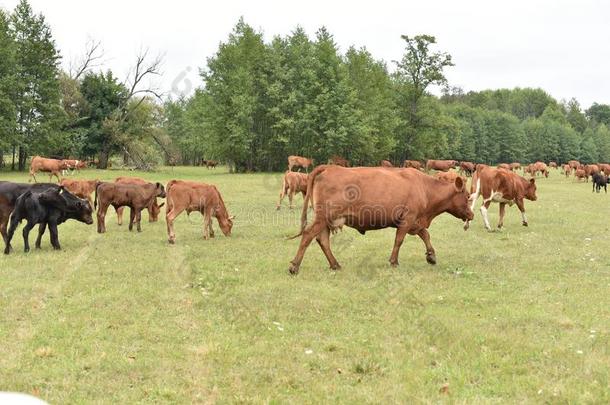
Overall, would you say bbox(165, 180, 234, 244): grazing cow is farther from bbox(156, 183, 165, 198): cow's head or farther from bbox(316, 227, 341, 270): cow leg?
bbox(316, 227, 341, 270): cow leg

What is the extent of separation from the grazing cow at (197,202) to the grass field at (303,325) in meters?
1.98

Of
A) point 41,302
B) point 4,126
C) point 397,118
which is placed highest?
point 397,118

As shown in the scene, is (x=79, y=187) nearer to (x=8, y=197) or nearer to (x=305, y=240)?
(x=8, y=197)

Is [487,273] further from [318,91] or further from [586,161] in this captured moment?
[586,161]

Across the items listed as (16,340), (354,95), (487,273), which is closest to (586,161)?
(354,95)

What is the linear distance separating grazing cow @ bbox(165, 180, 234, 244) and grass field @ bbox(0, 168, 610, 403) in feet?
6.50

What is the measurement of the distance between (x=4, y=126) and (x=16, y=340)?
44136 mm

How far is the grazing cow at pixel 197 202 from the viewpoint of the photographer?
16109 mm

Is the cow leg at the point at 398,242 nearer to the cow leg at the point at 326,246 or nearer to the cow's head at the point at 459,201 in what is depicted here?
the cow leg at the point at 326,246

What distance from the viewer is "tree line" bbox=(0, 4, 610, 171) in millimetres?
49094

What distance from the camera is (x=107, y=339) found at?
7.14 m

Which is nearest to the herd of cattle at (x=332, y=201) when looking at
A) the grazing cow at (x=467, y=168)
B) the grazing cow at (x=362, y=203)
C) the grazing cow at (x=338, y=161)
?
the grazing cow at (x=362, y=203)

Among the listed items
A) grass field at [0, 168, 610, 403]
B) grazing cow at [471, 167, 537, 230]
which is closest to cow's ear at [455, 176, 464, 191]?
grass field at [0, 168, 610, 403]

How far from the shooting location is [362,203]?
11695 mm
